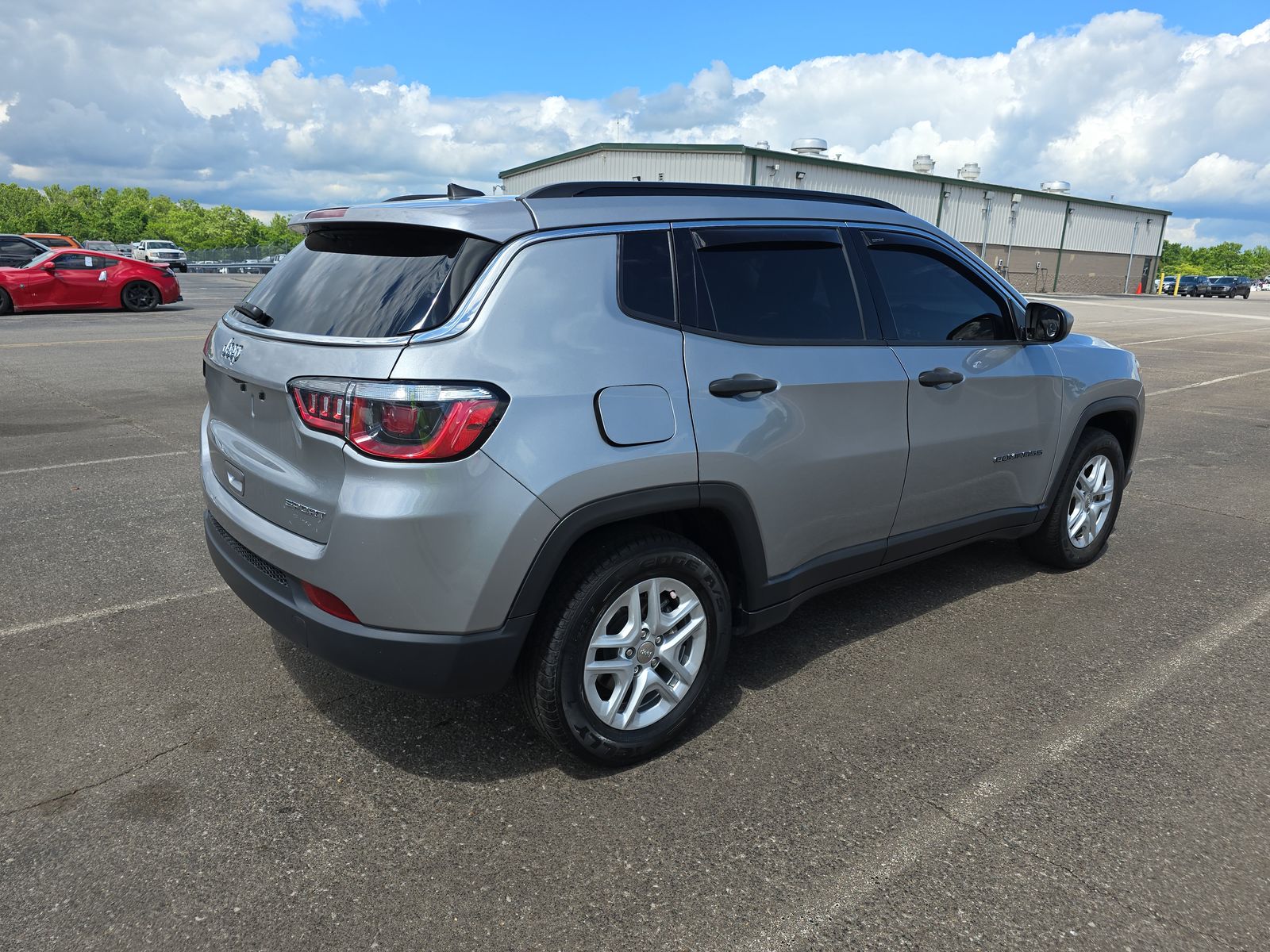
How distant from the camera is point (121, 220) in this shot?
130m

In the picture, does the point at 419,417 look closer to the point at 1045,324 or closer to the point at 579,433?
the point at 579,433

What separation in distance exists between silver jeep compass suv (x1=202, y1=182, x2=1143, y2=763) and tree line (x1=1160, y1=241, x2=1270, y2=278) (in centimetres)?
16596

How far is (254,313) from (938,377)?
2.61 m

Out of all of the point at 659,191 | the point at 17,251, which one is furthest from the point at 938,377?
the point at 17,251

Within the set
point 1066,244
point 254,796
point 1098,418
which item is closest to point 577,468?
point 254,796

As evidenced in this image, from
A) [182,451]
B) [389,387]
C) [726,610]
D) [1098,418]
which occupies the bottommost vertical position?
[182,451]

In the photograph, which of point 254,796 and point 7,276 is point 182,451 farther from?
point 7,276

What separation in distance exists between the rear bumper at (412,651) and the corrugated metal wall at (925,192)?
26.9 metres

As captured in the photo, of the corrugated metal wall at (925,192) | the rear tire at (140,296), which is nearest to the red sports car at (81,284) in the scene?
the rear tire at (140,296)

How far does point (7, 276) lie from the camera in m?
17.9

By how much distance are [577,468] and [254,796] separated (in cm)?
142

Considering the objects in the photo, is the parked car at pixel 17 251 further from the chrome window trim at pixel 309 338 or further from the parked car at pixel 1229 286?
the parked car at pixel 1229 286

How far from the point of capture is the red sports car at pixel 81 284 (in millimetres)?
18156

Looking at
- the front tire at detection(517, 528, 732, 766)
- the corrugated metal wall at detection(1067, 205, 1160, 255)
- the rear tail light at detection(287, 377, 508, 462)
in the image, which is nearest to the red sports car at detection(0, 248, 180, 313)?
the rear tail light at detection(287, 377, 508, 462)
